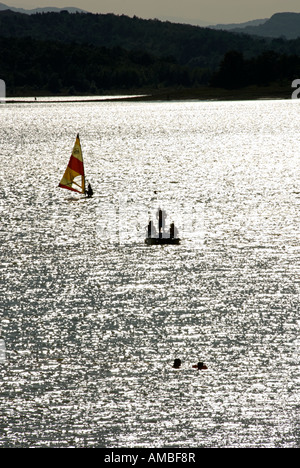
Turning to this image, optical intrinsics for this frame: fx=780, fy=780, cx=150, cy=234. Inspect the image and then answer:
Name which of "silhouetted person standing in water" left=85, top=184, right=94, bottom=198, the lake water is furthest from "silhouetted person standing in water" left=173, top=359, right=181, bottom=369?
"silhouetted person standing in water" left=85, top=184, right=94, bottom=198

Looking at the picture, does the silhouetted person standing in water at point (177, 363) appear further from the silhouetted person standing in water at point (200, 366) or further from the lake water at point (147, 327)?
the silhouetted person standing in water at point (200, 366)

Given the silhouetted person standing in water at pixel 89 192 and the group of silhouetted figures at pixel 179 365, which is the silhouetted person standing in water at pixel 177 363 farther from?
the silhouetted person standing in water at pixel 89 192

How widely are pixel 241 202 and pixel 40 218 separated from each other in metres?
31.1

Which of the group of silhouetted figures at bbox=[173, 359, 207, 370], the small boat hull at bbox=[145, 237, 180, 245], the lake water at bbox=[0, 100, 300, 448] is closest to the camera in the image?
the lake water at bbox=[0, 100, 300, 448]

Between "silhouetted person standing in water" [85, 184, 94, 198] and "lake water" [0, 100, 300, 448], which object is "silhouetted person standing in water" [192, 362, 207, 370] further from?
"silhouetted person standing in water" [85, 184, 94, 198]

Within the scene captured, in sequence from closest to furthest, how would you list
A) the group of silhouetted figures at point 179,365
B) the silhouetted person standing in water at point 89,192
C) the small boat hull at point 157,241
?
the group of silhouetted figures at point 179,365
the small boat hull at point 157,241
the silhouetted person standing in water at point 89,192

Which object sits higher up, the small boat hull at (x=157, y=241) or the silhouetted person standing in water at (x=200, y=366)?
the silhouetted person standing in water at (x=200, y=366)

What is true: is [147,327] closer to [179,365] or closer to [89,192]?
[179,365]

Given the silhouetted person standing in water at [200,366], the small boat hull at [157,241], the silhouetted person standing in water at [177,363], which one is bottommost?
the small boat hull at [157,241]

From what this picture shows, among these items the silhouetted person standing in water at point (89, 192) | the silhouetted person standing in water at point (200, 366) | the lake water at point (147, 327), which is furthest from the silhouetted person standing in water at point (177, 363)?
the silhouetted person standing in water at point (89, 192)

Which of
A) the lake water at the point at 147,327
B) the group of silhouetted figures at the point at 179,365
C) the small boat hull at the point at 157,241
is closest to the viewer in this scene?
the lake water at the point at 147,327

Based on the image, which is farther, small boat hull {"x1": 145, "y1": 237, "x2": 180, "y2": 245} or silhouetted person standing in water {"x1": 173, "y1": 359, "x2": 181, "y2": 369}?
small boat hull {"x1": 145, "y1": 237, "x2": 180, "y2": 245}

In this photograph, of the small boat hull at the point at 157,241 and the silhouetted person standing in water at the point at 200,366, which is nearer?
the silhouetted person standing in water at the point at 200,366

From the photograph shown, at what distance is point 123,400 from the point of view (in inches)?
1620
